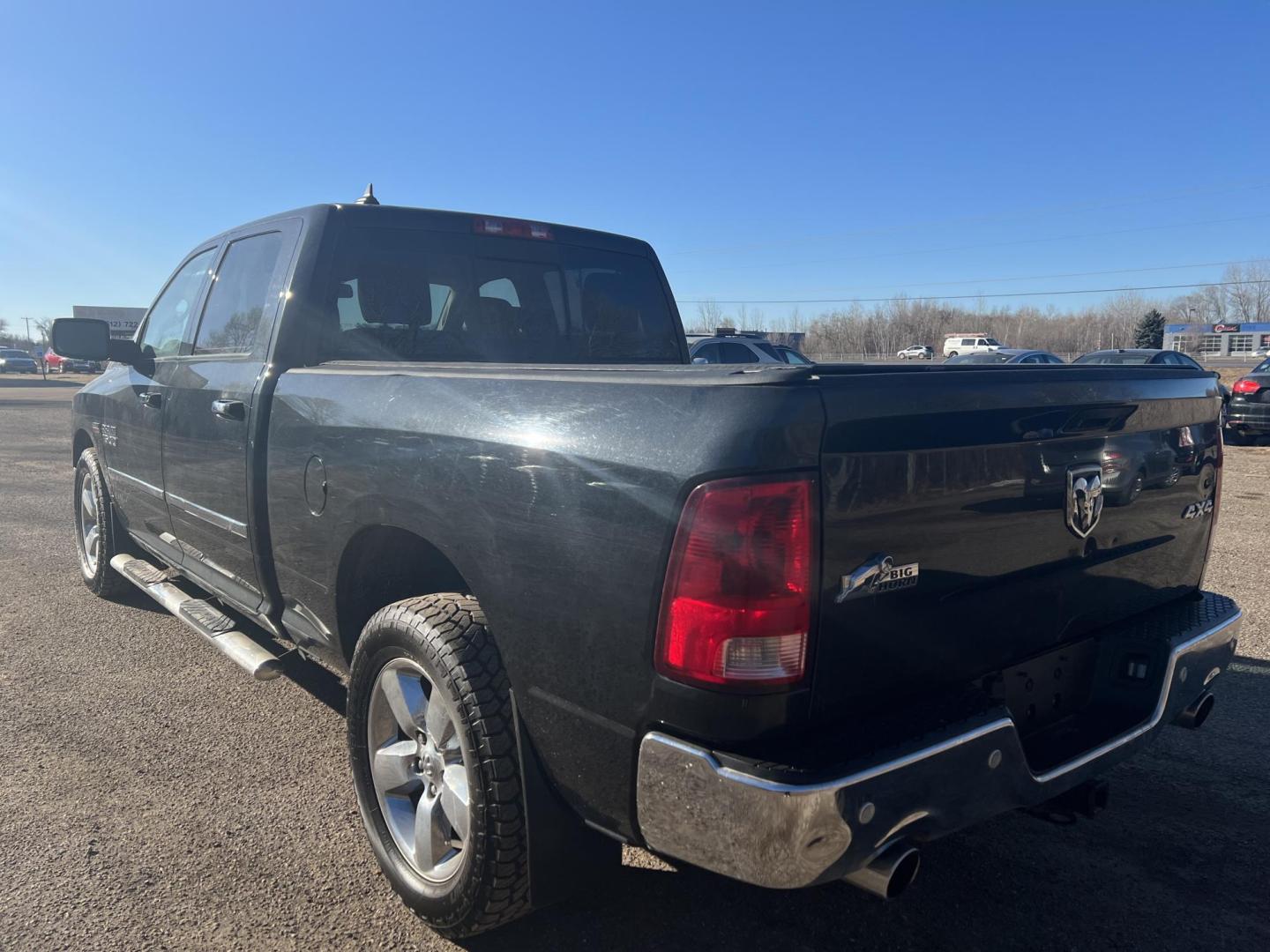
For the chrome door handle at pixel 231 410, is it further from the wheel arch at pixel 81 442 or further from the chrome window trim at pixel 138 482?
the wheel arch at pixel 81 442

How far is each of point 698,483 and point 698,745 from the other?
1.71 ft

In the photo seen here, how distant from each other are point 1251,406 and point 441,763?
16.8m

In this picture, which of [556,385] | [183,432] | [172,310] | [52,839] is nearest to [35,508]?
[172,310]

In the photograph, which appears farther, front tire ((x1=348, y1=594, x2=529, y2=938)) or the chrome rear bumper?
front tire ((x1=348, y1=594, x2=529, y2=938))

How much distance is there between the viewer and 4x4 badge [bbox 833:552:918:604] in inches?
73.0

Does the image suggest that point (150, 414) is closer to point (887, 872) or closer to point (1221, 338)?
point (887, 872)

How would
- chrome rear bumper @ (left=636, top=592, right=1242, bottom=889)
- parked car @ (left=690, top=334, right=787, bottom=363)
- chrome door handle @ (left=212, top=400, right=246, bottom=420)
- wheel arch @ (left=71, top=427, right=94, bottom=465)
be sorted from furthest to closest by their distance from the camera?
parked car @ (left=690, top=334, right=787, bottom=363) < wheel arch @ (left=71, top=427, right=94, bottom=465) < chrome door handle @ (left=212, top=400, right=246, bottom=420) < chrome rear bumper @ (left=636, top=592, right=1242, bottom=889)

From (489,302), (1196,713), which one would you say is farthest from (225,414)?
(1196,713)

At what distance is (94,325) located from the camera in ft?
14.5

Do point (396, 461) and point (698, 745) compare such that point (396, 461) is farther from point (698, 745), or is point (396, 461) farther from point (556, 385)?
point (698, 745)

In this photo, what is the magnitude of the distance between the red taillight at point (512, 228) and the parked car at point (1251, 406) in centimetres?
1538

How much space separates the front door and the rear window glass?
123cm

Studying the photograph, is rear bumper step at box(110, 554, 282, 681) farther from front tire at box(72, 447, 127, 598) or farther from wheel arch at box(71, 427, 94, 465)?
wheel arch at box(71, 427, 94, 465)

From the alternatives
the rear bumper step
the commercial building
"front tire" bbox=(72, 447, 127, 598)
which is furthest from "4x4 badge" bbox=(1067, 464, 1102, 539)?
the commercial building
